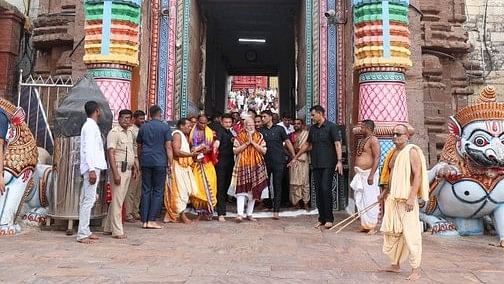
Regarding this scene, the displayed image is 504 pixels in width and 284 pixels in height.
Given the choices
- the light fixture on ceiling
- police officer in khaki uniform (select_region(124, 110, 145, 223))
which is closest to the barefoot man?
police officer in khaki uniform (select_region(124, 110, 145, 223))

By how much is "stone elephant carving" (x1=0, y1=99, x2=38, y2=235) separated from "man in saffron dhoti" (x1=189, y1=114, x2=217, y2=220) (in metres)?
2.18

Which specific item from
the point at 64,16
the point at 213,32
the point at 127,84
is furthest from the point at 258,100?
the point at 127,84

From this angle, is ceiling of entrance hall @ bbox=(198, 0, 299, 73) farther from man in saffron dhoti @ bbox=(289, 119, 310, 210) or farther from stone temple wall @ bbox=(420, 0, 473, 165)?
man in saffron dhoti @ bbox=(289, 119, 310, 210)

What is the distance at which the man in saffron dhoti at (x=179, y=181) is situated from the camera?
22.8ft

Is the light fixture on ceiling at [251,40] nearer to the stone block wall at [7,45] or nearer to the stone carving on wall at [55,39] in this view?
the stone carving on wall at [55,39]

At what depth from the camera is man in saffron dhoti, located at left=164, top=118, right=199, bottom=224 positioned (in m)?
6.95

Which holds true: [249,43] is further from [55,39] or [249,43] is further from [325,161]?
[325,161]

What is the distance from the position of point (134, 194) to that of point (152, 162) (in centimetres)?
117

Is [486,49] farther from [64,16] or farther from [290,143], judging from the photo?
[64,16]

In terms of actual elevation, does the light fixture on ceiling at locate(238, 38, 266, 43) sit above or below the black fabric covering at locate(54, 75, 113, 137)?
above

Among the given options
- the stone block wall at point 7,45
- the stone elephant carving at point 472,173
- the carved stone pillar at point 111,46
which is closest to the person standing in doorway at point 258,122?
the carved stone pillar at point 111,46

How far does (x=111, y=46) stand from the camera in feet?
24.1

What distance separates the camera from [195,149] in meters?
7.11

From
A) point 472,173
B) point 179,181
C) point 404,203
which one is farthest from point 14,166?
point 472,173
